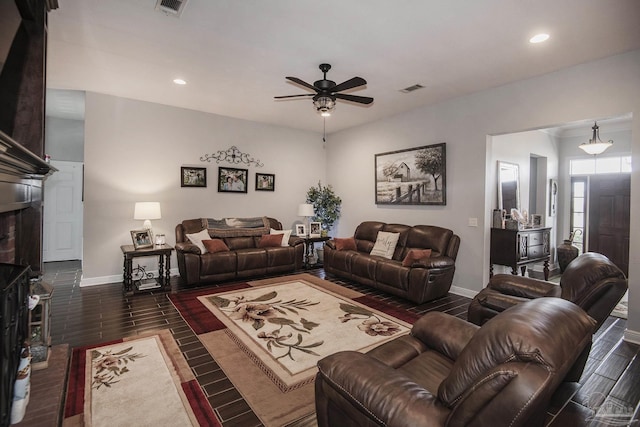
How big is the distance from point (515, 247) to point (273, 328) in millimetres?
3433

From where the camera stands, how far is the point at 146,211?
4.89m

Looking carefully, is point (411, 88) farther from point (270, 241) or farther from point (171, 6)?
point (270, 241)

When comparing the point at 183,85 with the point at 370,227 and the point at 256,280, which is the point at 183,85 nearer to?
the point at 256,280

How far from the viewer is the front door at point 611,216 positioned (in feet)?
A: 19.0

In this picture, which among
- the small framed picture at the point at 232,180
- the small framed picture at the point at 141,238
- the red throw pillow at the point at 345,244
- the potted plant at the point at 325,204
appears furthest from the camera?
the potted plant at the point at 325,204

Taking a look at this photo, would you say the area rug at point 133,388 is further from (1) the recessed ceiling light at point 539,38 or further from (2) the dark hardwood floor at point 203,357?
(1) the recessed ceiling light at point 539,38

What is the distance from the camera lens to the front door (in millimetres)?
5777

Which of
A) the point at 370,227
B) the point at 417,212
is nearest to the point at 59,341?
the point at 370,227

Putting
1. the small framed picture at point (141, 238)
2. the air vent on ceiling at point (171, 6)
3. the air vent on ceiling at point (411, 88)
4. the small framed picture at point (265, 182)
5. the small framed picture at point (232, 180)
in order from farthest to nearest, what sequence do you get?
the small framed picture at point (265, 182) → the small framed picture at point (232, 180) → the small framed picture at point (141, 238) → the air vent on ceiling at point (411, 88) → the air vent on ceiling at point (171, 6)

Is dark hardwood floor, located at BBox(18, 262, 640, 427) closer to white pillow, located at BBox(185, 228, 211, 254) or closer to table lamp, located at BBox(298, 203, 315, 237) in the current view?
white pillow, located at BBox(185, 228, 211, 254)

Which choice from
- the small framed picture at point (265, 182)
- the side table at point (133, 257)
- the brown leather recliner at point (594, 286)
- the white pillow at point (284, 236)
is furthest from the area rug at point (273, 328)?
the small framed picture at point (265, 182)

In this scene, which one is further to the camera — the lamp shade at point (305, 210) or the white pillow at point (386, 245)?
the lamp shade at point (305, 210)

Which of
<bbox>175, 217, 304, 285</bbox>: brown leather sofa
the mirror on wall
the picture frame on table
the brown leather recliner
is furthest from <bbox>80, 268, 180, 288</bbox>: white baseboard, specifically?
the mirror on wall

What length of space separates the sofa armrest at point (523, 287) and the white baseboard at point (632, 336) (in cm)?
120
